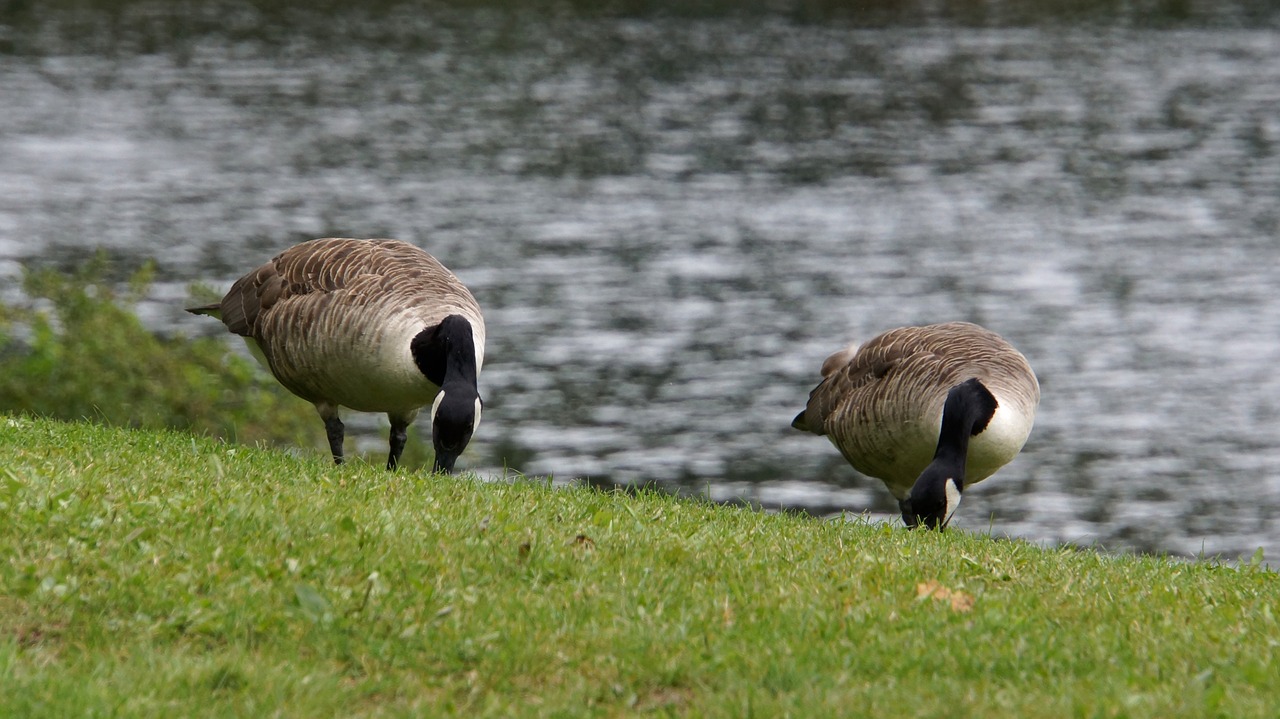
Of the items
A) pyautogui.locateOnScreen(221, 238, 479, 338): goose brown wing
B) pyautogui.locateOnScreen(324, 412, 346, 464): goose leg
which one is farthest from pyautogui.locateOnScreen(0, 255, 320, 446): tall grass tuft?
pyautogui.locateOnScreen(324, 412, 346, 464): goose leg

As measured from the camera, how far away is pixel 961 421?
10242 millimetres

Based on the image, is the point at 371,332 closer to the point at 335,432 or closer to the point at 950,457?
the point at 335,432

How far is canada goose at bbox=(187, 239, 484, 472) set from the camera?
9695mm

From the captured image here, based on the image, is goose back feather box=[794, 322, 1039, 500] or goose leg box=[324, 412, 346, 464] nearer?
goose back feather box=[794, 322, 1039, 500]

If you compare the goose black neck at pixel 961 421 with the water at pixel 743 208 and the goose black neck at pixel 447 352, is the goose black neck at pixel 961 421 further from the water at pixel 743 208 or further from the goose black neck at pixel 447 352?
the water at pixel 743 208

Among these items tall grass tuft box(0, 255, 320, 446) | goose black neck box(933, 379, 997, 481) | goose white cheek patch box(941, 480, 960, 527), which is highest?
goose black neck box(933, 379, 997, 481)

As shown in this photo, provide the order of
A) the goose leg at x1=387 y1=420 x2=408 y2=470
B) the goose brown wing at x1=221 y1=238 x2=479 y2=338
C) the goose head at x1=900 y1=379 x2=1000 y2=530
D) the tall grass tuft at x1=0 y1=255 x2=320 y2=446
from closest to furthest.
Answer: the goose head at x1=900 y1=379 x2=1000 y2=530 → the goose brown wing at x1=221 y1=238 x2=479 y2=338 → the goose leg at x1=387 y1=420 x2=408 y2=470 → the tall grass tuft at x1=0 y1=255 x2=320 y2=446

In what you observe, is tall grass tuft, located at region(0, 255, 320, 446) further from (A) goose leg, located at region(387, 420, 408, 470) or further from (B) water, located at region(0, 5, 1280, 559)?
(A) goose leg, located at region(387, 420, 408, 470)

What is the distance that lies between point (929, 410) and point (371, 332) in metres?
3.87

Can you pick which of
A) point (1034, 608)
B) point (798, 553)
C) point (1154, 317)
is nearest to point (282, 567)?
point (798, 553)

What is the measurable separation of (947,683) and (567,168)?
25.0m

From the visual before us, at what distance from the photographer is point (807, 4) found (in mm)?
47094

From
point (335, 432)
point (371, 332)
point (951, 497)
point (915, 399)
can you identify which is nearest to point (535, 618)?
point (371, 332)

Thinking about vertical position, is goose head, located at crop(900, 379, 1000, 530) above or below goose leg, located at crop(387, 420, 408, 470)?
above
